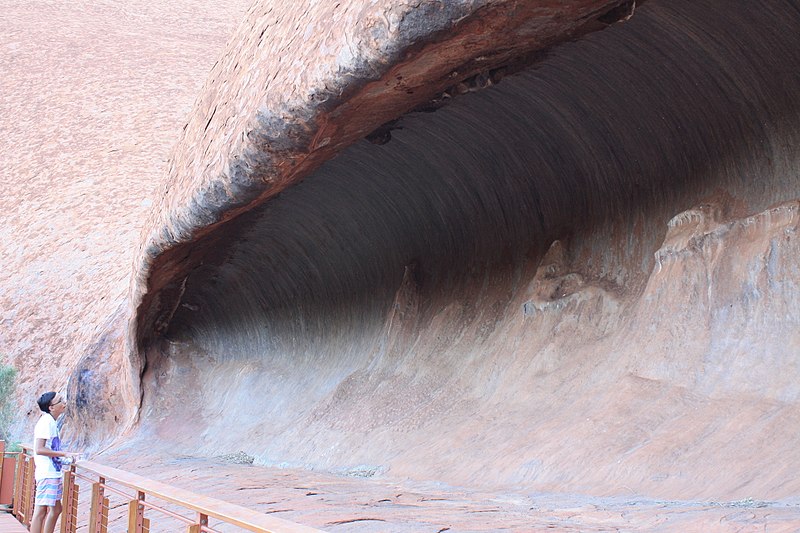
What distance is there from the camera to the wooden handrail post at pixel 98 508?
4840 millimetres

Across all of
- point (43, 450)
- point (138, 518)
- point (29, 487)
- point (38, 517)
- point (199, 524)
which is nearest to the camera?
point (199, 524)

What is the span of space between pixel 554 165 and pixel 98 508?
4.33 metres

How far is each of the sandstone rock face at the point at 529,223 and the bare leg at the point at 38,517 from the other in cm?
259

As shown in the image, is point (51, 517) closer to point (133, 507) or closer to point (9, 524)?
point (133, 507)

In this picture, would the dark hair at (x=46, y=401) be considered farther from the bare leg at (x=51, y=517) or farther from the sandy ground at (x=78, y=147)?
the sandy ground at (x=78, y=147)

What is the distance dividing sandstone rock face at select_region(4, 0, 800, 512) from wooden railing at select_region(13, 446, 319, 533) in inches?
86.1

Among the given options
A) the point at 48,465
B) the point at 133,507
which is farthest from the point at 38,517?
the point at 133,507

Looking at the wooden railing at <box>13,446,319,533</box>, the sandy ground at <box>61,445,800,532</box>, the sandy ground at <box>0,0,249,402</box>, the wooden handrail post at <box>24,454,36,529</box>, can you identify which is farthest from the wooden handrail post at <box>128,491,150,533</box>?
the sandy ground at <box>0,0,249,402</box>

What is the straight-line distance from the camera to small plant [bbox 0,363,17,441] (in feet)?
60.7

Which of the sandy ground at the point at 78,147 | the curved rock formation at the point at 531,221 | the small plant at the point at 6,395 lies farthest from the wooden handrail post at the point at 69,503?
the small plant at the point at 6,395

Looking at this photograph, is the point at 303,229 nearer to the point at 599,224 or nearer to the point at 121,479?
the point at 599,224

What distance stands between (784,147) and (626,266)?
1.60m

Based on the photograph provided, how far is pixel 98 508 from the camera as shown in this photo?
16.1 ft

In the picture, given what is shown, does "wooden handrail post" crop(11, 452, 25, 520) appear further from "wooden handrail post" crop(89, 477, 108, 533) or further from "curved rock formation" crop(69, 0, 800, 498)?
"wooden handrail post" crop(89, 477, 108, 533)
